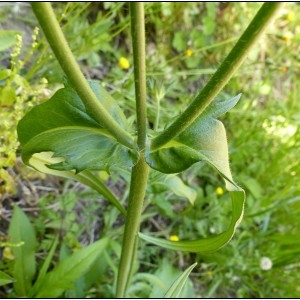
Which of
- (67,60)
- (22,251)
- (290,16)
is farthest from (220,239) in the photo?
(290,16)

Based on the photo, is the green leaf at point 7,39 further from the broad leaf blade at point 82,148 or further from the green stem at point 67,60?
the green stem at point 67,60

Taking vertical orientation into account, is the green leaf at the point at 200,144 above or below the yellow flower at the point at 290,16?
below

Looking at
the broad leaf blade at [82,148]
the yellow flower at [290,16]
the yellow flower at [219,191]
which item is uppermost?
the yellow flower at [290,16]

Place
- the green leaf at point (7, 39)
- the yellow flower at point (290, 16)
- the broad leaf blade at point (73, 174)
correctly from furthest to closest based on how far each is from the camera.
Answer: the yellow flower at point (290, 16)
the green leaf at point (7, 39)
the broad leaf blade at point (73, 174)

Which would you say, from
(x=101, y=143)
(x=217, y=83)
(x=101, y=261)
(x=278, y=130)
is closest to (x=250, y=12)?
(x=278, y=130)

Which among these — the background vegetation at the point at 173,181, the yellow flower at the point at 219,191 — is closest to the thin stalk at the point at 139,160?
the background vegetation at the point at 173,181

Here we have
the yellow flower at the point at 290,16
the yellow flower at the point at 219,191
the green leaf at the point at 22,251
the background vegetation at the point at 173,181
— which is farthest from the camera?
the yellow flower at the point at 290,16

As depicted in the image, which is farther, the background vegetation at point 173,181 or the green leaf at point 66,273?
the background vegetation at point 173,181

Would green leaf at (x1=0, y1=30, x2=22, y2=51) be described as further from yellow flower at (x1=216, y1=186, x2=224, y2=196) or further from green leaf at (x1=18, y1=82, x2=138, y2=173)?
yellow flower at (x1=216, y1=186, x2=224, y2=196)
